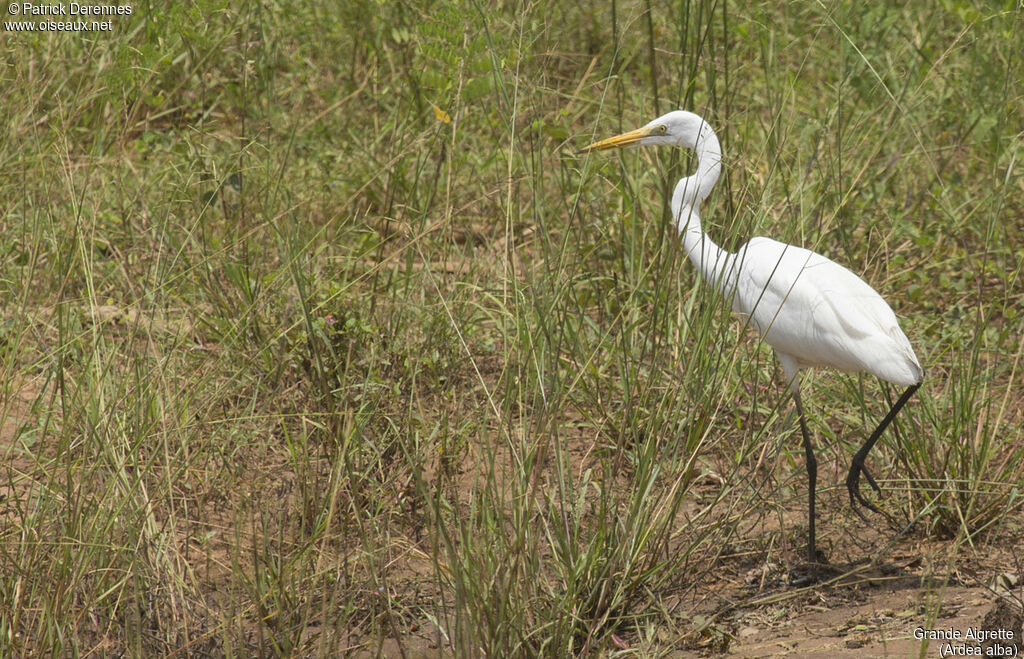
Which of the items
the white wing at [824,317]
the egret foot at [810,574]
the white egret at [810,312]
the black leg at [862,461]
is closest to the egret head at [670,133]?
the white egret at [810,312]

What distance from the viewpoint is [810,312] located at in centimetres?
306

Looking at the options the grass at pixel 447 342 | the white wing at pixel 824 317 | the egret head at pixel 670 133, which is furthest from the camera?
the egret head at pixel 670 133

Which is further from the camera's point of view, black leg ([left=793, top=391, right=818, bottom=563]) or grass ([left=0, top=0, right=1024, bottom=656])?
black leg ([left=793, top=391, right=818, bottom=563])

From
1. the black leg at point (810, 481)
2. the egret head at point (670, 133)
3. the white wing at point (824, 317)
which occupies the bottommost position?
the black leg at point (810, 481)

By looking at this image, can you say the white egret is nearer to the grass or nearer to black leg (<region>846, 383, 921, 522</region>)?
black leg (<region>846, 383, 921, 522</region>)

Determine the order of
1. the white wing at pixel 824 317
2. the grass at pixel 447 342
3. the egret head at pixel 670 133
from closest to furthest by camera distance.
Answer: the grass at pixel 447 342 → the white wing at pixel 824 317 → the egret head at pixel 670 133

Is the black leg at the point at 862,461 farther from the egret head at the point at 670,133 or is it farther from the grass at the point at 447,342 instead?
the egret head at the point at 670,133

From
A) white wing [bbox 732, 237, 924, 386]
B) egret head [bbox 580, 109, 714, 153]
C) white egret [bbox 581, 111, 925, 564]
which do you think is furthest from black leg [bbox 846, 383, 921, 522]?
egret head [bbox 580, 109, 714, 153]

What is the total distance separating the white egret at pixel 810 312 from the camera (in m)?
2.92

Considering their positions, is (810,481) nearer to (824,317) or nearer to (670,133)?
(824,317)

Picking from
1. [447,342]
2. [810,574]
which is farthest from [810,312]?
[447,342]

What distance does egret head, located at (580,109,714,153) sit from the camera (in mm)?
3281

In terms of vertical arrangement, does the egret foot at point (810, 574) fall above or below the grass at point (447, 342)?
below

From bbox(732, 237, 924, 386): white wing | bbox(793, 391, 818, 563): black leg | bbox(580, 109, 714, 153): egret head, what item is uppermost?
bbox(580, 109, 714, 153): egret head
